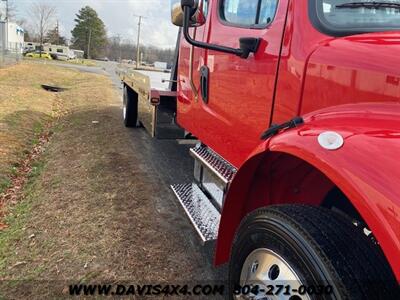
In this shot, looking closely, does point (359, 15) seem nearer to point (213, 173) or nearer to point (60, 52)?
point (213, 173)

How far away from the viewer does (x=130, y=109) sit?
7.92 m

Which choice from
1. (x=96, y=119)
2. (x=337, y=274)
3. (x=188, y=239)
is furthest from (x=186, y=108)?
(x=96, y=119)

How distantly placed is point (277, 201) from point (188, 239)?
157 cm

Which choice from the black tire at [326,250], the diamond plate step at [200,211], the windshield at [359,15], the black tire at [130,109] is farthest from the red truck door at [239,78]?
the black tire at [130,109]

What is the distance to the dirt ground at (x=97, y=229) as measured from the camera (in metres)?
3.15

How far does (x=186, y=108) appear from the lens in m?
3.91

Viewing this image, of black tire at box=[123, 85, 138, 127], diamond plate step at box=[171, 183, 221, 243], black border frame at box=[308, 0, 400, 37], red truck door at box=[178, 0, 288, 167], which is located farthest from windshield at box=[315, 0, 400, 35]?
black tire at box=[123, 85, 138, 127]

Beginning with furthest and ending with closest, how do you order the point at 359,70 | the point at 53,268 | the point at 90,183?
the point at 90,183 < the point at 53,268 < the point at 359,70

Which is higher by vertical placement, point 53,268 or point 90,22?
point 90,22

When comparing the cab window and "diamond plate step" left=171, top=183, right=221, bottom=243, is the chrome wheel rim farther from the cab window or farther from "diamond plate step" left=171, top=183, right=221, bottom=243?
the cab window

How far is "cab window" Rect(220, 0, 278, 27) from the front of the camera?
2.42 metres

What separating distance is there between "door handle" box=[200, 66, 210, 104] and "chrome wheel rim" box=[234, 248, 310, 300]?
64.4 inches

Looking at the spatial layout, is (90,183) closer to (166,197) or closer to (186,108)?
(166,197)

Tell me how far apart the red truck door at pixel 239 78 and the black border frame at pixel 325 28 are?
0.66 ft
